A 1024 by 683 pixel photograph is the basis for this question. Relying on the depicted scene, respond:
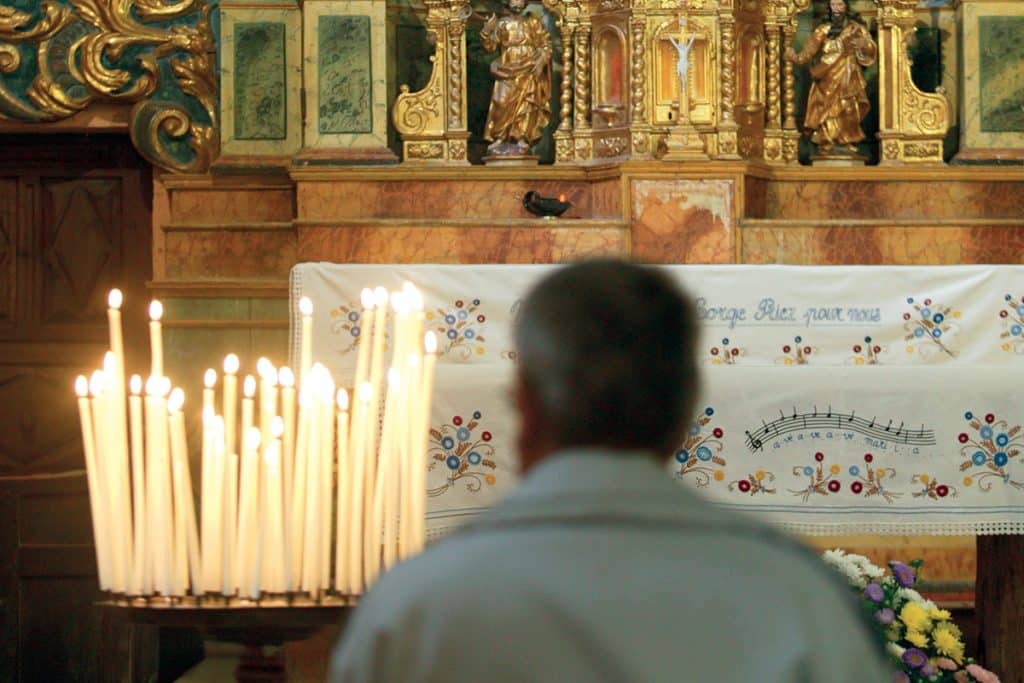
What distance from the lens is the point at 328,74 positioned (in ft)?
27.6

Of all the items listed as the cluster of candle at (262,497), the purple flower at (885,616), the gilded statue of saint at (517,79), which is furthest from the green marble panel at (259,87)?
the cluster of candle at (262,497)

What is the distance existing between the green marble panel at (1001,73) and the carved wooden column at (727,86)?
1.29 metres

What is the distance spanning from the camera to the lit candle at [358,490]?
3.20 metres

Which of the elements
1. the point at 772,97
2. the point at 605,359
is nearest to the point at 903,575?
the point at 772,97

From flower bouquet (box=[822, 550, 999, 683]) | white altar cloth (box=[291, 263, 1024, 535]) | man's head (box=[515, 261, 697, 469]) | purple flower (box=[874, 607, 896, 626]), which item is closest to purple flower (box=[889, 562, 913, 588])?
flower bouquet (box=[822, 550, 999, 683])

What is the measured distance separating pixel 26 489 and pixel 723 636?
22.0ft

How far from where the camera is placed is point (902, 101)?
8.70m

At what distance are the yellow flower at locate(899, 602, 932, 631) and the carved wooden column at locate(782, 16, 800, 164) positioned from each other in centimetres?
355

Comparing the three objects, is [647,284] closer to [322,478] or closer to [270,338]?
[322,478]

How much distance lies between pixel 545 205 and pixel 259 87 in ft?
5.28

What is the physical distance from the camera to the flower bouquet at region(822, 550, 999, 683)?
546 centimetres

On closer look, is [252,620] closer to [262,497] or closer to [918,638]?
[262,497]

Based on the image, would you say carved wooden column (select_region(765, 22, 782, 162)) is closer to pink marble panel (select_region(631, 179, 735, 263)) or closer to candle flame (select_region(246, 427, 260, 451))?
pink marble panel (select_region(631, 179, 735, 263))

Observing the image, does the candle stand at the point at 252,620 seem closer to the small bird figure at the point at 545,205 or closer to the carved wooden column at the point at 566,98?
the small bird figure at the point at 545,205
